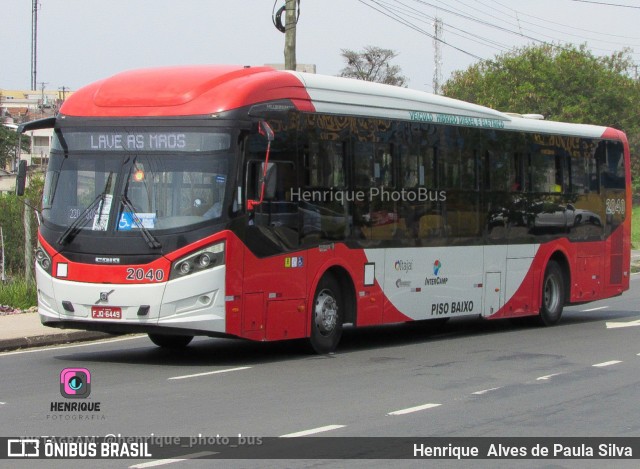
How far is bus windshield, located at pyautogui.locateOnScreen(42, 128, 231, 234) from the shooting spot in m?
12.9

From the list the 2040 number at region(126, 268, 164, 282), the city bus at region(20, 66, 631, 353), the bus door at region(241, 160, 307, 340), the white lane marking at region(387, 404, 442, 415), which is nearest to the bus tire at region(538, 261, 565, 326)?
the city bus at region(20, 66, 631, 353)

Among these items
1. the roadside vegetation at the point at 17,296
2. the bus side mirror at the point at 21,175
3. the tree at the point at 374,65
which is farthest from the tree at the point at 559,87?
the bus side mirror at the point at 21,175

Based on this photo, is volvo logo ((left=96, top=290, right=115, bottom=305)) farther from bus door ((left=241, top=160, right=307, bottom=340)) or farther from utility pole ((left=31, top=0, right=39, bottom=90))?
utility pole ((left=31, top=0, right=39, bottom=90))

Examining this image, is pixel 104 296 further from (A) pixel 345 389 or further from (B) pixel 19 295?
(B) pixel 19 295

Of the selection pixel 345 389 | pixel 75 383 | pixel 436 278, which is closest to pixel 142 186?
pixel 75 383

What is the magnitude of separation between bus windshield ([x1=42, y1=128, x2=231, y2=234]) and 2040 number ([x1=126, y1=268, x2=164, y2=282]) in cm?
49

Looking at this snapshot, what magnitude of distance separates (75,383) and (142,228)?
6.45 feet

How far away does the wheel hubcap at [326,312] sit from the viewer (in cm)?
1455

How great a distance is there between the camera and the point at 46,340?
16375 millimetres

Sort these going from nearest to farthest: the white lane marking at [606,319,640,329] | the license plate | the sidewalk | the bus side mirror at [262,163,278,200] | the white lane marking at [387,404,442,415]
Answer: the white lane marking at [387,404,442,415], the license plate, the bus side mirror at [262,163,278,200], the sidewalk, the white lane marking at [606,319,640,329]

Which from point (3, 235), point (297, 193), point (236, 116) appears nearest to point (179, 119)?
point (236, 116)

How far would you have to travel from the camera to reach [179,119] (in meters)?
13.2

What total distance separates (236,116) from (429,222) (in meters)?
4.62
